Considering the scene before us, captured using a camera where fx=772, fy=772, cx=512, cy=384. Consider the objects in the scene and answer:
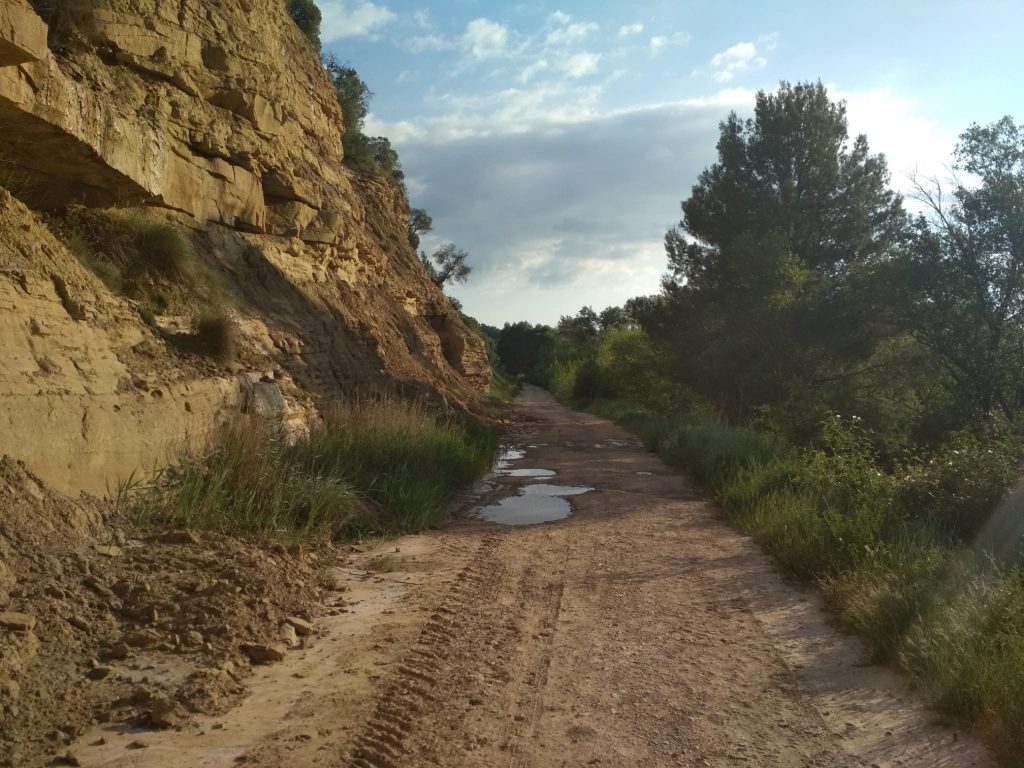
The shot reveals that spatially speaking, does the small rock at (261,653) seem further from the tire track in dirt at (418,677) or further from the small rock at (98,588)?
the small rock at (98,588)

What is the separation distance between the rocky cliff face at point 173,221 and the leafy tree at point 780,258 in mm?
7626

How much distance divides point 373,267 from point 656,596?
16.4 meters

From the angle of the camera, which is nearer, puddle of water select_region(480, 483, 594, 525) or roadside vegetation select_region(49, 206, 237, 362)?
roadside vegetation select_region(49, 206, 237, 362)

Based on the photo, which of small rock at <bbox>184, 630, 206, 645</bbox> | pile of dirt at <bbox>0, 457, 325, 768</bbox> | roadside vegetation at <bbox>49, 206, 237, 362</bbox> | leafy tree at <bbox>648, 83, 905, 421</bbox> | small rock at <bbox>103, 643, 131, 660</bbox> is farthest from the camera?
leafy tree at <bbox>648, 83, 905, 421</bbox>

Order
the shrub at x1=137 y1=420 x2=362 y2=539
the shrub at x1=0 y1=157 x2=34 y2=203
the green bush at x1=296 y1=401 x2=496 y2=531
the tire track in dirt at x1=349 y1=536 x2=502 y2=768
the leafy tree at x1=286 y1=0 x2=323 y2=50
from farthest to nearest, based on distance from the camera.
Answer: the leafy tree at x1=286 y1=0 x2=323 y2=50, the green bush at x1=296 y1=401 x2=496 y2=531, the shrub at x1=0 y1=157 x2=34 y2=203, the shrub at x1=137 y1=420 x2=362 y2=539, the tire track in dirt at x1=349 y1=536 x2=502 y2=768

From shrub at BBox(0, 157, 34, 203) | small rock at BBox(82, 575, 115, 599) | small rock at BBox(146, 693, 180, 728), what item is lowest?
small rock at BBox(146, 693, 180, 728)

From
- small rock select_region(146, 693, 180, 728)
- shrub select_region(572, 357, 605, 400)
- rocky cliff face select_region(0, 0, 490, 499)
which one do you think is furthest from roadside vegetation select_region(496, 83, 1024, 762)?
shrub select_region(572, 357, 605, 400)

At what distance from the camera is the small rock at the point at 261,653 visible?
14.7 feet

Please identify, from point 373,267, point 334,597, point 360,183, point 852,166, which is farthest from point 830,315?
point 334,597

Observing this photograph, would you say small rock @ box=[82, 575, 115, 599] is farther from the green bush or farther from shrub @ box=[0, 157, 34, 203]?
shrub @ box=[0, 157, 34, 203]

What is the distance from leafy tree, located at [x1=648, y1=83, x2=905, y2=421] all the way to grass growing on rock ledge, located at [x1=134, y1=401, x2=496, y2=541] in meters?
11.0

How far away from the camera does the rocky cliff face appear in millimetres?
6266

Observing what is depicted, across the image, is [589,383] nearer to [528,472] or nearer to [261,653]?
[528,472]

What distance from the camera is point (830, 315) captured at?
1959 centimetres
